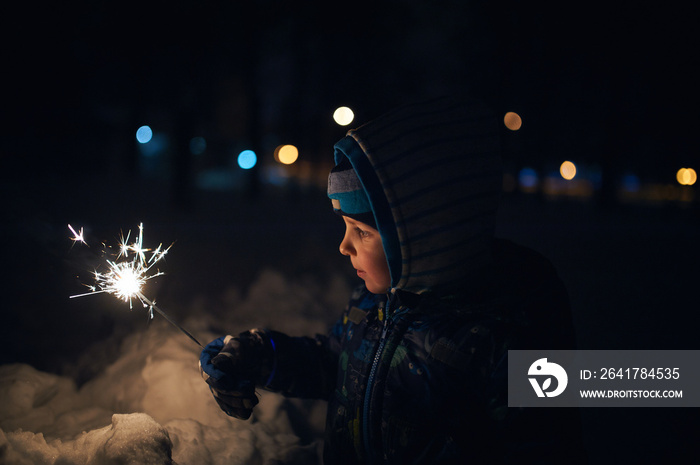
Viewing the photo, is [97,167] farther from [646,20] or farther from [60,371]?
[646,20]

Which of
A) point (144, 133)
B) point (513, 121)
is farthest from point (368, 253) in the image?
point (513, 121)

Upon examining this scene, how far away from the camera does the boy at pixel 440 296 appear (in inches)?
60.6

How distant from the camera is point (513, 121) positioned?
15.5 m

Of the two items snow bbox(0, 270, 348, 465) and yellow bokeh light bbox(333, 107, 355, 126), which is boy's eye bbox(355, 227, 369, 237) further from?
yellow bokeh light bbox(333, 107, 355, 126)

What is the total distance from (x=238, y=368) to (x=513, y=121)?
51.3ft

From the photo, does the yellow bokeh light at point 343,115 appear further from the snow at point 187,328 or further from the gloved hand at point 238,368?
the gloved hand at point 238,368

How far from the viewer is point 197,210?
21.7 ft

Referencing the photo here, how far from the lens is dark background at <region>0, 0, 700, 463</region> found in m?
3.48

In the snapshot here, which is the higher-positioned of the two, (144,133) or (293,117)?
(293,117)

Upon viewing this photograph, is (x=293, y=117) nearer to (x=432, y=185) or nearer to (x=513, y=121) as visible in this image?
(x=513, y=121)

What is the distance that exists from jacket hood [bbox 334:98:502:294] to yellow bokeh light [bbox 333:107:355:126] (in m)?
8.20

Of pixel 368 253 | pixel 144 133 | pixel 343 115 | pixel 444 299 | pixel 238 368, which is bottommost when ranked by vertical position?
pixel 238 368

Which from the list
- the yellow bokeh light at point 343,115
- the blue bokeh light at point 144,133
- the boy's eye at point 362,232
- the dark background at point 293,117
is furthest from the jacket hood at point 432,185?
the yellow bokeh light at point 343,115

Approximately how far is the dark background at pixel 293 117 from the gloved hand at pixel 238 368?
1.64 metres
